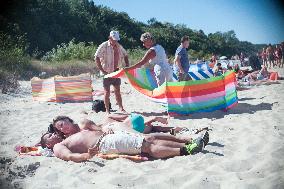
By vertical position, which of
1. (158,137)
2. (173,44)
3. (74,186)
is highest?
(173,44)

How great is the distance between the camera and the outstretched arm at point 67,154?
3416mm

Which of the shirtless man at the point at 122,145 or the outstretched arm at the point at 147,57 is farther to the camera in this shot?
the outstretched arm at the point at 147,57

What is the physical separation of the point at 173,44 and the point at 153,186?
134 ft

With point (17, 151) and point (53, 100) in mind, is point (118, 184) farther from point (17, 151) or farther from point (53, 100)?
point (53, 100)

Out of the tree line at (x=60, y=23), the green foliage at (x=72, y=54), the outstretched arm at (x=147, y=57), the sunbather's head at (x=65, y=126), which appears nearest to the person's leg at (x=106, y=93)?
the outstretched arm at (x=147, y=57)

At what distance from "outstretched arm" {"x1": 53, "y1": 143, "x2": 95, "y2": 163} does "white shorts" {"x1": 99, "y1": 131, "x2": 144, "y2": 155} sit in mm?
281

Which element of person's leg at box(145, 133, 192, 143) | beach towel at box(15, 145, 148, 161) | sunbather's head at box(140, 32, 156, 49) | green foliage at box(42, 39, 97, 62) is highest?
green foliage at box(42, 39, 97, 62)

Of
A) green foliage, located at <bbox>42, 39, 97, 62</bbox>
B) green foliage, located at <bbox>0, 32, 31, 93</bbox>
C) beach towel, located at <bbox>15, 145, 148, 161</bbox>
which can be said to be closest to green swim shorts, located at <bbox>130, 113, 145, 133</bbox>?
beach towel, located at <bbox>15, 145, 148, 161</bbox>

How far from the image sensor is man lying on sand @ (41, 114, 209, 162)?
347 cm

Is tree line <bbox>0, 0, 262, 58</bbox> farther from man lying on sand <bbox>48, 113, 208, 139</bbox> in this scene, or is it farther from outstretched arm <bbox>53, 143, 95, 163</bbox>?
outstretched arm <bbox>53, 143, 95, 163</bbox>

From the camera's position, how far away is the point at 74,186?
116 inches

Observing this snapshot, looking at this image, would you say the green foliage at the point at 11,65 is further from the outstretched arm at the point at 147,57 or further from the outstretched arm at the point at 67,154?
the outstretched arm at the point at 67,154

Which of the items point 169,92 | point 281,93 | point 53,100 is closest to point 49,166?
point 169,92

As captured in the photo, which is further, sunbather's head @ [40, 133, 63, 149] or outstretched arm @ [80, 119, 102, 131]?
sunbather's head @ [40, 133, 63, 149]
